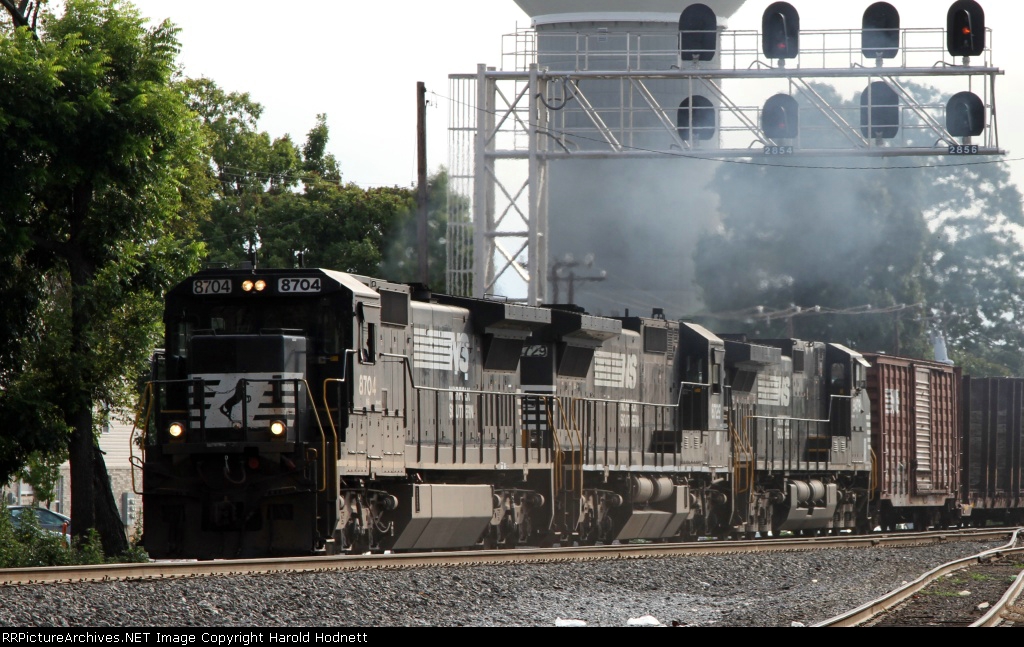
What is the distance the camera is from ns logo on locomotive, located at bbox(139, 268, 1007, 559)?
1538 centimetres

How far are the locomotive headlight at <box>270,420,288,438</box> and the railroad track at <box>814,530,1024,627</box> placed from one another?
6042 millimetres

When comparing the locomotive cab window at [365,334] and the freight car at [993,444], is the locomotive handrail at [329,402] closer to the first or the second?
the locomotive cab window at [365,334]

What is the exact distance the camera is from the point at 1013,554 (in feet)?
71.5

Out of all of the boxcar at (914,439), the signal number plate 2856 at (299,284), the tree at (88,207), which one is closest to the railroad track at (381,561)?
the signal number plate 2856 at (299,284)

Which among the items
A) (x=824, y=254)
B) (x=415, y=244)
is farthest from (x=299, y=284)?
(x=824, y=254)

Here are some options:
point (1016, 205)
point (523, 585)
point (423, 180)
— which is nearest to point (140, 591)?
point (523, 585)

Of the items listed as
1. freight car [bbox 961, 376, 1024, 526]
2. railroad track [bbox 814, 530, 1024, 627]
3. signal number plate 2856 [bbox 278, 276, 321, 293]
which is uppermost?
signal number plate 2856 [bbox 278, 276, 321, 293]

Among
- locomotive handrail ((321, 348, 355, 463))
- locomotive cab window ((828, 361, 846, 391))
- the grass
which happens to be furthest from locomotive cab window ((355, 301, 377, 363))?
locomotive cab window ((828, 361, 846, 391))

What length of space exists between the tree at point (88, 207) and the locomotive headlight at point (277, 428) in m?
4.72

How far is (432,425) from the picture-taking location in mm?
17609

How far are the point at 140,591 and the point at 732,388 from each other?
49.6 ft

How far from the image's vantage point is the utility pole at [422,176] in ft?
108

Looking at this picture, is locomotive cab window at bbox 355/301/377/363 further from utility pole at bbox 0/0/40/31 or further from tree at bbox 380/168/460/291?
tree at bbox 380/168/460/291
